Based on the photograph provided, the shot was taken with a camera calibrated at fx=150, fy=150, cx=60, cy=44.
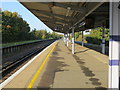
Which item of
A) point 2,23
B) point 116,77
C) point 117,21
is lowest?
point 116,77

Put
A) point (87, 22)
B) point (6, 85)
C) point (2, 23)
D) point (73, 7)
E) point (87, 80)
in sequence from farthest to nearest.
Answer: point (2, 23) < point (87, 22) < point (73, 7) < point (87, 80) < point (6, 85)

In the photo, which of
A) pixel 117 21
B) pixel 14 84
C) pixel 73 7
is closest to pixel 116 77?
pixel 117 21

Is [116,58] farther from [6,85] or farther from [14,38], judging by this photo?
[14,38]

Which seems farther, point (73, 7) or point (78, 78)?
point (73, 7)

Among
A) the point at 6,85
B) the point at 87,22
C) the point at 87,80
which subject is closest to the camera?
the point at 6,85

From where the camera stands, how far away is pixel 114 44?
4.52 metres

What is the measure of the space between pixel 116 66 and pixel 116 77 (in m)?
0.34

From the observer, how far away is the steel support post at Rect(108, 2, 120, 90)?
4.41 metres

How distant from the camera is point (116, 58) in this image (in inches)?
178

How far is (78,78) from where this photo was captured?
704 centimetres

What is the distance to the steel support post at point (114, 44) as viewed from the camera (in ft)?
14.5

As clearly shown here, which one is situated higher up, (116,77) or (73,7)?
(73,7)

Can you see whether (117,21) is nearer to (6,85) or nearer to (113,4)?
(113,4)

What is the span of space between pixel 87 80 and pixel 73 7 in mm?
4928
